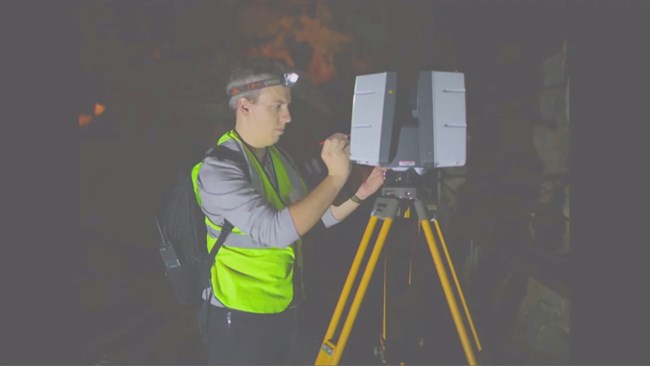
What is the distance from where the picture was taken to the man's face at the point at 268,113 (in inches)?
76.6

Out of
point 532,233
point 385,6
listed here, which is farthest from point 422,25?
point 532,233

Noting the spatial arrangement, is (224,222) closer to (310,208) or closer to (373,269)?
(310,208)

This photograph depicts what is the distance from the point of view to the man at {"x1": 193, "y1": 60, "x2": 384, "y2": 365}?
1.74m

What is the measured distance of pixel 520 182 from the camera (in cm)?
319

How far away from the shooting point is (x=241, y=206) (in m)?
1.74

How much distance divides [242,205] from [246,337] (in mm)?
487

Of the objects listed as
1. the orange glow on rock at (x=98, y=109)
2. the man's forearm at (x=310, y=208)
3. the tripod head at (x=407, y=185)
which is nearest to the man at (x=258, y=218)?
the man's forearm at (x=310, y=208)

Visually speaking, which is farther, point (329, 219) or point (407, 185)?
point (329, 219)

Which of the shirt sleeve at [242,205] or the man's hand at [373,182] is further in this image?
the man's hand at [373,182]

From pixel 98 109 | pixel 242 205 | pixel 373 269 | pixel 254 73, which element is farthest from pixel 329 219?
pixel 98 109

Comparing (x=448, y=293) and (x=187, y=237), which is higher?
(x=187, y=237)

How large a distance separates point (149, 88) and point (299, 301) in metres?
1.59

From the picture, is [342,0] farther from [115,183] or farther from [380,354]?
[380,354]

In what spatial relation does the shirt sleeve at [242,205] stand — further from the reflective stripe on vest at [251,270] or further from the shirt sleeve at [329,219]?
the shirt sleeve at [329,219]
